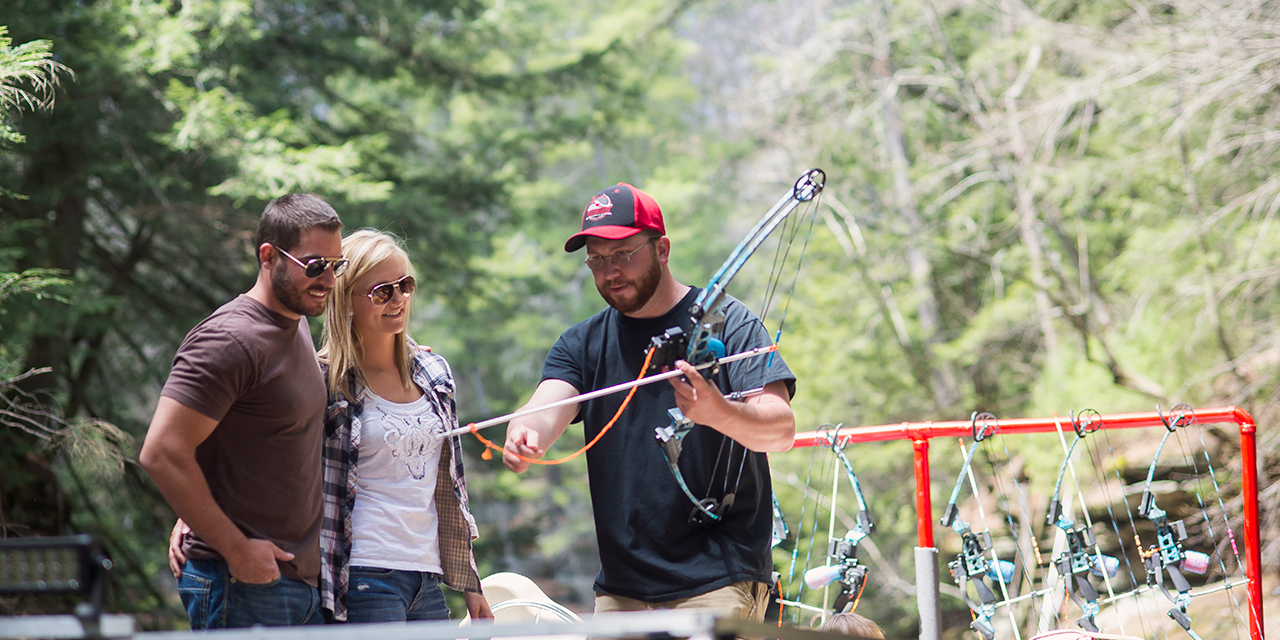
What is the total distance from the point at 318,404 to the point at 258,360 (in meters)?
0.21

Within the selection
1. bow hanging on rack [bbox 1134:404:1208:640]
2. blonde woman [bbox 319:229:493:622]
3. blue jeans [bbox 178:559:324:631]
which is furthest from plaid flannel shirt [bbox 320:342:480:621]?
bow hanging on rack [bbox 1134:404:1208:640]

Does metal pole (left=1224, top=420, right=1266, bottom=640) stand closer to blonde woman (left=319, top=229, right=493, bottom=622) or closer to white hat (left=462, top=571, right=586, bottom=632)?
white hat (left=462, top=571, right=586, bottom=632)

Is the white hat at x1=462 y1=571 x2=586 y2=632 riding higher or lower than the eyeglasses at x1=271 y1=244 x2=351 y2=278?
lower

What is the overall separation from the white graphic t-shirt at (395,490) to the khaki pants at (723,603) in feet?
1.47

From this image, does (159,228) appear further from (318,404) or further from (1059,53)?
(1059,53)

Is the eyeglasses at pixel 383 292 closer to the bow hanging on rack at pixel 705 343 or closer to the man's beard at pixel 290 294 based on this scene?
the man's beard at pixel 290 294

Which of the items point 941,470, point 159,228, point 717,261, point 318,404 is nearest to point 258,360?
point 318,404

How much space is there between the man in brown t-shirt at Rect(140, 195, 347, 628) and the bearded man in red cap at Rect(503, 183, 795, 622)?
49cm

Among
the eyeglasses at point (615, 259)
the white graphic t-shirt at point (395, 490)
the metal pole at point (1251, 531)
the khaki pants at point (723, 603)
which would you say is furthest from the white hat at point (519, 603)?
the metal pole at point (1251, 531)

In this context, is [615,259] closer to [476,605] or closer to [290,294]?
[290,294]

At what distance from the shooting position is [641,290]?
244cm

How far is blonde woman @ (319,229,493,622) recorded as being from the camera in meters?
2.29

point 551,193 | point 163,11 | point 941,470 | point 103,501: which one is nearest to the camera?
point 163,11

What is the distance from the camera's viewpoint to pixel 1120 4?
10.1m
